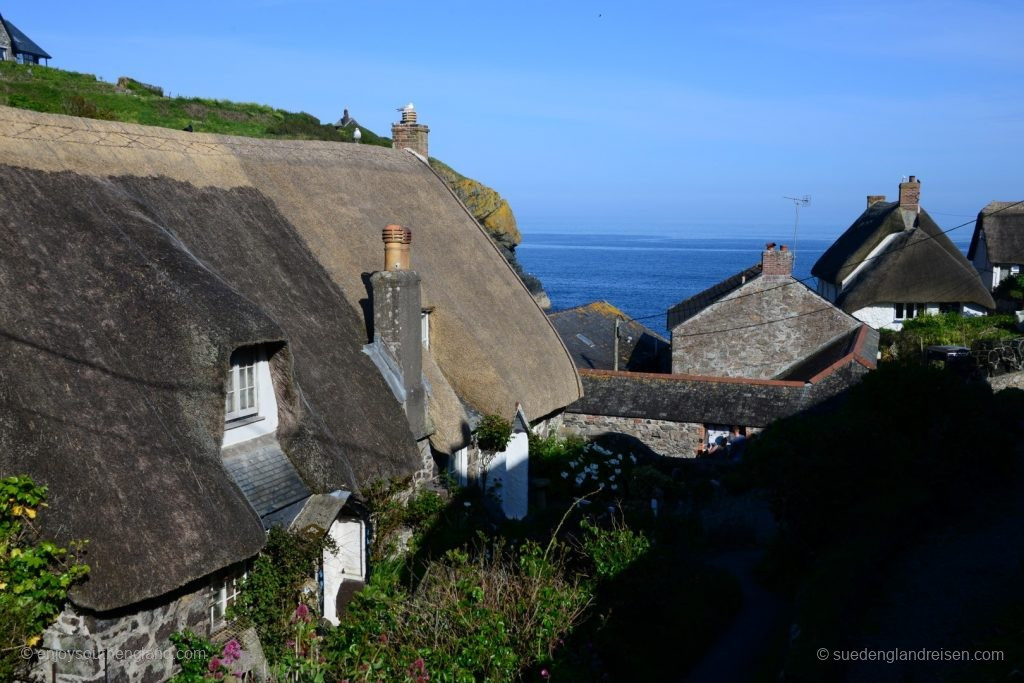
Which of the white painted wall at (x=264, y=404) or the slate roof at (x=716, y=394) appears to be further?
the slate roof at (x=716, y=394)

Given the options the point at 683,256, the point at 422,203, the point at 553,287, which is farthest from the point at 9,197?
the point at 683,256

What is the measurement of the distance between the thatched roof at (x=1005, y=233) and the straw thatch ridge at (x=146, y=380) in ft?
119

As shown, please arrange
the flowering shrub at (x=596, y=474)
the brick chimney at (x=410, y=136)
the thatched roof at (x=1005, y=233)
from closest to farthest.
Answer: the flowering shrub at (x=596, y=474) → the brick chimney at (x=410, y=136) → the thatched roof at (x=1005, y=233)

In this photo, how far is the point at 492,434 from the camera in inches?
536

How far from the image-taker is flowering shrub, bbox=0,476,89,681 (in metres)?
6.69

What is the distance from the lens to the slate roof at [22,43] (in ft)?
151

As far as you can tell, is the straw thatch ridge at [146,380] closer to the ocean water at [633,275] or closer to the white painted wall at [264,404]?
the white painted wall at [264,404]

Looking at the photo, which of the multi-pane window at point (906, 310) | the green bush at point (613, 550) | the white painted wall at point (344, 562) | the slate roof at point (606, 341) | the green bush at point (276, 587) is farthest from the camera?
the multi-pane window at point (906, 310)

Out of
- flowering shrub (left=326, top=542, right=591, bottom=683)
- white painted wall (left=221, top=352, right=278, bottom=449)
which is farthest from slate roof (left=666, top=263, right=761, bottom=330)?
flowering shrub (left=326, top=542, right=591, bottom=683)

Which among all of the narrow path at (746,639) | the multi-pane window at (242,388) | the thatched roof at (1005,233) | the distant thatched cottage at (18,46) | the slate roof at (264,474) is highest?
the distant thatched cottage at (18,46)

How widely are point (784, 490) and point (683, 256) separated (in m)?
165

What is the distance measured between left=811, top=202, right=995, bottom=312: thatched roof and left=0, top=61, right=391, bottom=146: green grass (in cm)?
1909

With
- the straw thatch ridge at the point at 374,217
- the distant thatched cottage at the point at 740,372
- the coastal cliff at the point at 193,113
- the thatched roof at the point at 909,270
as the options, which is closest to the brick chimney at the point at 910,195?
the thatched roof at the point at 909,270

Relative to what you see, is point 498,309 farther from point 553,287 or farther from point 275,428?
point 553,287
